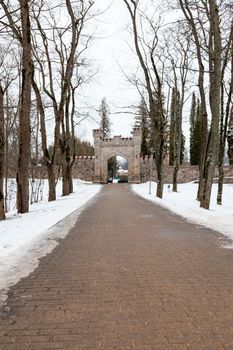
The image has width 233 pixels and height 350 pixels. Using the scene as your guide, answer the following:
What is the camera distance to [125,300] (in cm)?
442

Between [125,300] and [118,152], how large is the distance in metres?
52.2

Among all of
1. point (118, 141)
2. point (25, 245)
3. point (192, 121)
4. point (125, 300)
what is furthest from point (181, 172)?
point (125, 300)

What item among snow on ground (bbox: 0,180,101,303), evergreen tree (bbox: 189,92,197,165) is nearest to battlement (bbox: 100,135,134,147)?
evergreen tree (bbox: 189,92,197,165)

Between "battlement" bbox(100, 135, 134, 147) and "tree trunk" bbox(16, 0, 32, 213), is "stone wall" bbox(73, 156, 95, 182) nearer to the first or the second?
"battlement" bbox(100, 135, 134, 147)

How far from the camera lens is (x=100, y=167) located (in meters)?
56.3

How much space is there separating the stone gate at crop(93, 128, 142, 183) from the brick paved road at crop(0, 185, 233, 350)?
156 feet

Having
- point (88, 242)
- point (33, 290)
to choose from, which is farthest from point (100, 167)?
point (33, 290)

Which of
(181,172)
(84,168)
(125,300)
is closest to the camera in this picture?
(125,300)

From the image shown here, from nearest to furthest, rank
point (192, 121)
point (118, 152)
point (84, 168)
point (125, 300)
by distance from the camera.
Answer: point (125, 300) → point (118, 152) → point (84, 168) → point (192, 121)

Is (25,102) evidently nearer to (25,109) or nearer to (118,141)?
(25,109)

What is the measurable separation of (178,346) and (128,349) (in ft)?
1.42

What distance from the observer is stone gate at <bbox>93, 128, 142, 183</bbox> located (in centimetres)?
5544

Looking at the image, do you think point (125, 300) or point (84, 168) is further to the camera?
point (84, 168)

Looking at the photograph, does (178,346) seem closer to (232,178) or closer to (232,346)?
(232,346)
